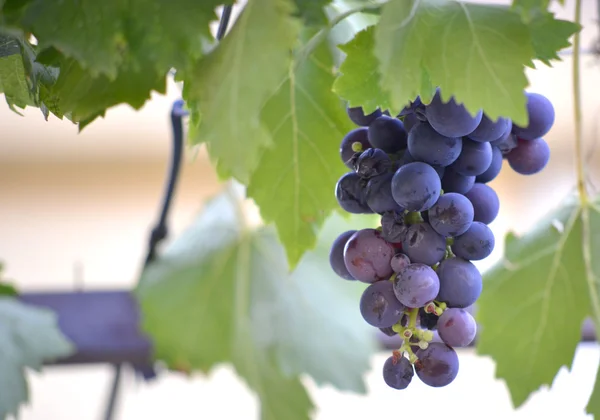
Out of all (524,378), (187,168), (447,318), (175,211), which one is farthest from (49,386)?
(447,318)

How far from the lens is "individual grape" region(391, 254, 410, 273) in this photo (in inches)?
11.8

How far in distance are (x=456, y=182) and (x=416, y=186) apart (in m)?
0.05

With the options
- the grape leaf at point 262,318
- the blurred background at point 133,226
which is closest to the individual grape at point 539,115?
the grape leaf at point 262,318

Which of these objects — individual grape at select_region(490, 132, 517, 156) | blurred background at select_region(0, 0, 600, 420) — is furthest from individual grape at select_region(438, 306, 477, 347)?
blurred background at select_region(0, 0, 600, 420)

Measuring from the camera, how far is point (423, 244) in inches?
11.8

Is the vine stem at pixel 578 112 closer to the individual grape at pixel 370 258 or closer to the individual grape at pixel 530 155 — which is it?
the individual grape at pixel 530 155

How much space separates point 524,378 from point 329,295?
0.33 meters

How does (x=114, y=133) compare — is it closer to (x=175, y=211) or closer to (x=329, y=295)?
(x=175, y=211)

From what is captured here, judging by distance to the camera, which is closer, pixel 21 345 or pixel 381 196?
pixel 381 196

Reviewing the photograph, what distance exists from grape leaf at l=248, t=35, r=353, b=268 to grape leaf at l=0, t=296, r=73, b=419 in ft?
1.38

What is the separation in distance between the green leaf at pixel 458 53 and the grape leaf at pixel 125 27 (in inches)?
3.4

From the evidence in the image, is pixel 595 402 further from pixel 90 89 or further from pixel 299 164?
pixel 90 89

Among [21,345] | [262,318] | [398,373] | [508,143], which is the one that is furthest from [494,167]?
[21,345]

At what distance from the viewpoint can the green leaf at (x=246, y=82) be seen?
27 cm
